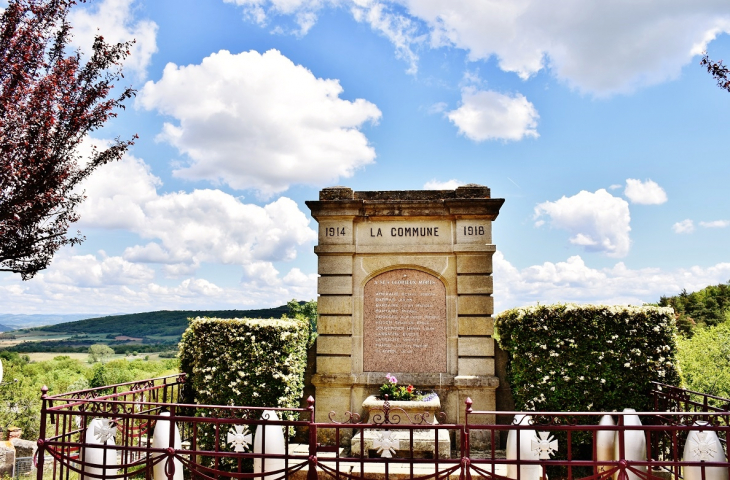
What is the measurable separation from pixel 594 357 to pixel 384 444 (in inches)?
188

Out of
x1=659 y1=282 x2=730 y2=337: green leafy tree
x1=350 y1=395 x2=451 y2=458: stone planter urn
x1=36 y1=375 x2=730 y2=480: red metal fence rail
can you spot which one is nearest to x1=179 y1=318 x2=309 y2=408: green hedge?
x1=36 y1=375 x2=730 y2=480: red metal fence rail

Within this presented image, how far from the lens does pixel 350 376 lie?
9398 mm

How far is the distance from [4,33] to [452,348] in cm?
1031

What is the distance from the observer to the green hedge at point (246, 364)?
893 centimetres

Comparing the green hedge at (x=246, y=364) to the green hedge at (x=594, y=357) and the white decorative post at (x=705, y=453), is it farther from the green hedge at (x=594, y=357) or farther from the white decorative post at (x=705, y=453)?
the white decorative post at (x=705, y=453)

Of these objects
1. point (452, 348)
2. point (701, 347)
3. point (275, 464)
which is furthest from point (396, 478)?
point (701, 347)

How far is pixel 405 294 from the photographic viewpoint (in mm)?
9664

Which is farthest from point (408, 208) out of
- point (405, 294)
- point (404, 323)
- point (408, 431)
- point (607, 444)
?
point (607, 444)

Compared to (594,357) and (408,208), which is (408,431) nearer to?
(594,357)

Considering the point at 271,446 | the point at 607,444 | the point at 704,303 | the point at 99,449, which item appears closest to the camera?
the point at 99,449

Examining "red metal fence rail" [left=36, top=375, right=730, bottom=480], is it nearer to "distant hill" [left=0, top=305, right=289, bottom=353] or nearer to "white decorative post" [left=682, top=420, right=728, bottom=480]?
"white decorative post" [left=682, top=420, right=728, bottom=480]

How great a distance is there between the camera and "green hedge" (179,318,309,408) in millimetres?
8930

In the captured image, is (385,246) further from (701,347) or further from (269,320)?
(701,347)

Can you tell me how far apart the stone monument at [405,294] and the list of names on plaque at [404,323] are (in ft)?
0.06
